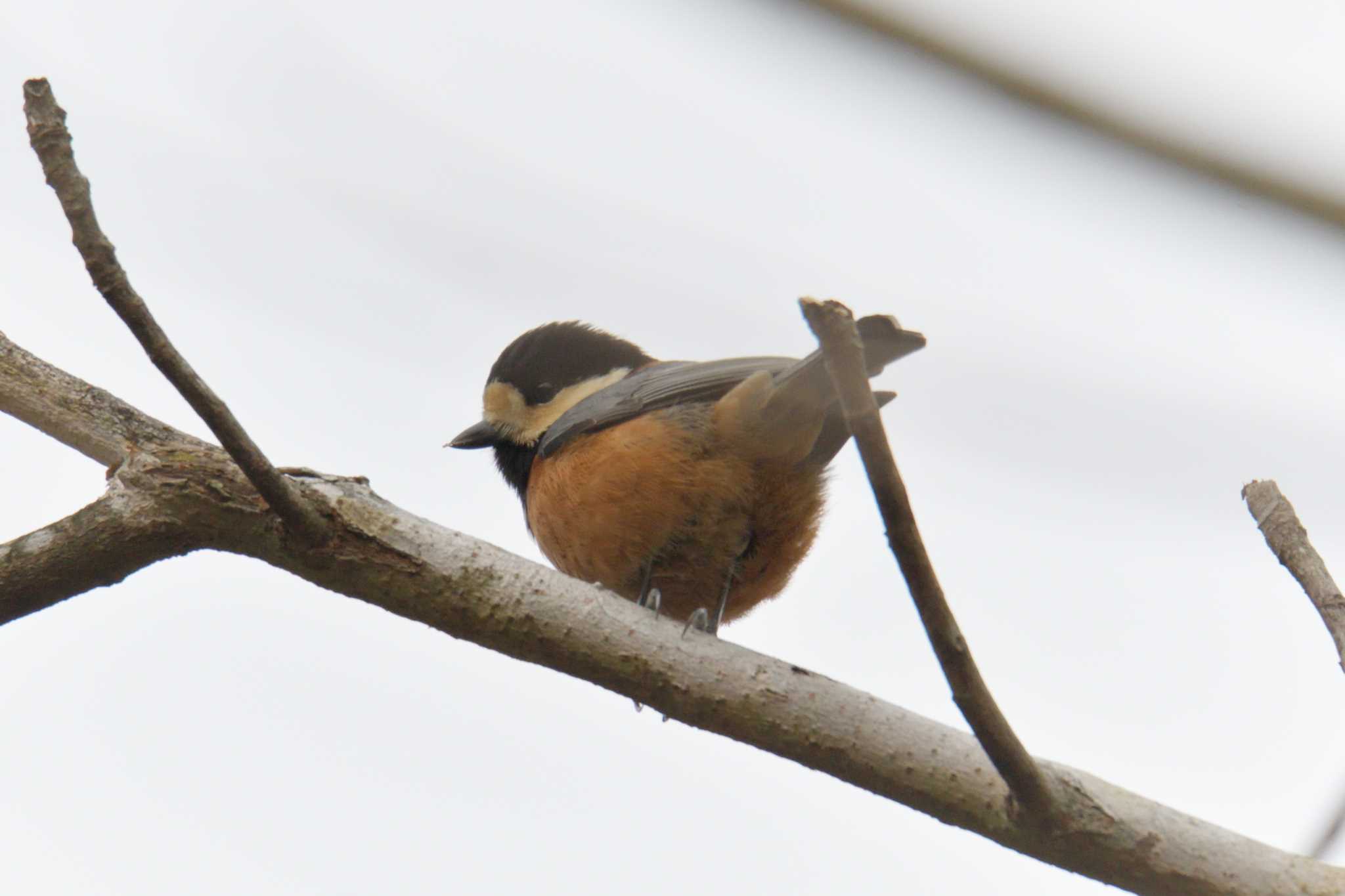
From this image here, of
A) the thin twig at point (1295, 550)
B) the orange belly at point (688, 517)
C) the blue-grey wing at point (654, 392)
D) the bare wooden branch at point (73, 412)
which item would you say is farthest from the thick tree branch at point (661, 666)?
the blue-grey wing at point (654, 392)

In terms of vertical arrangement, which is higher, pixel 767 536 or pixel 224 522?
pixel 767 536

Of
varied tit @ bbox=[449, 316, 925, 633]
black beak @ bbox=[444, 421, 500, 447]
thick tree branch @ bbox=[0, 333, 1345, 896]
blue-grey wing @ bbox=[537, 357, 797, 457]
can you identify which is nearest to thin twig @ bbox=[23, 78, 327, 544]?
thick tree branch @ bbox=[0, 333, 1345, 896]

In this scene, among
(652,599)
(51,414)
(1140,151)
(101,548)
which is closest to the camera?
(1140,151)

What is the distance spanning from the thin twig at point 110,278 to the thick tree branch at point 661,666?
199 mm

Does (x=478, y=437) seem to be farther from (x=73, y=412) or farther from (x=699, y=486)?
(x=73, y=412)

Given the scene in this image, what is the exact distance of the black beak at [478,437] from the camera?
5.30 metres

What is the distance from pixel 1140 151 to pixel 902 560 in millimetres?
1186

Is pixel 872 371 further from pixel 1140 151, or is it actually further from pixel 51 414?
pixel 1140 151

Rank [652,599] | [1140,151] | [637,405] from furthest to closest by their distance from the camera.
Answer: [637,405]
[652,599]
[1140,151]

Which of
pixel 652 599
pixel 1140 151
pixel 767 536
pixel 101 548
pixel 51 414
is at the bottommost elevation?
pixel 101 548

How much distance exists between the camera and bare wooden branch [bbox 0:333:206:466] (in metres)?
2.62

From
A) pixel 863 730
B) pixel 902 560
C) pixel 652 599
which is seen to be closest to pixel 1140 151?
pixel 902 560

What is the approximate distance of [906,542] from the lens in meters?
2.12

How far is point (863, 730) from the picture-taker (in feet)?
8.75
